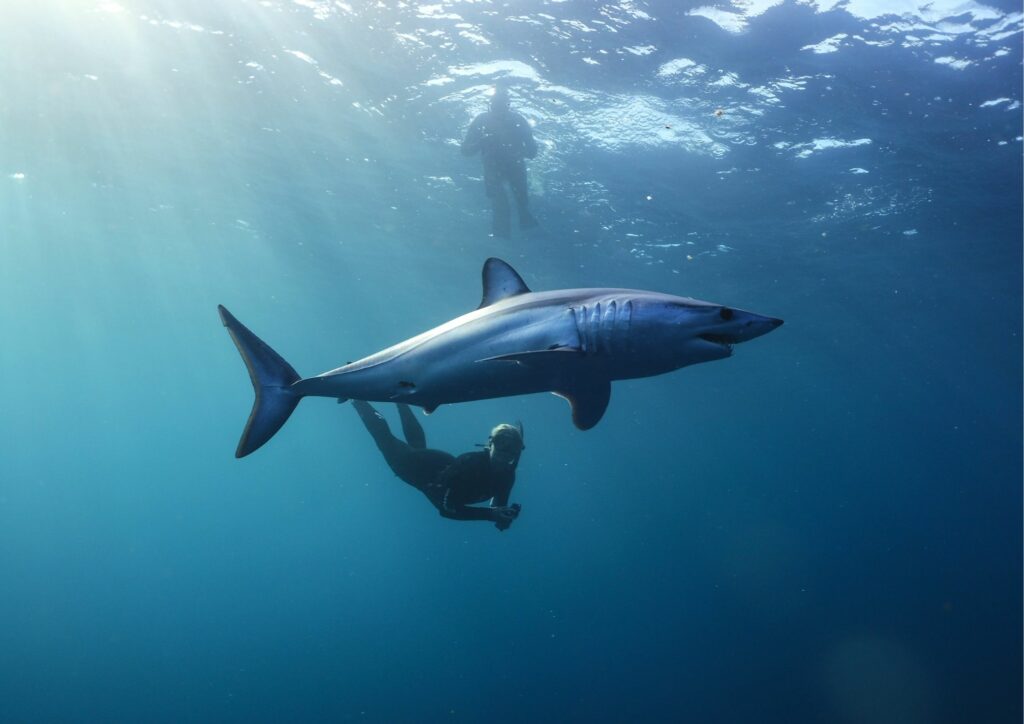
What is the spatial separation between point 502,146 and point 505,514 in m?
11.6

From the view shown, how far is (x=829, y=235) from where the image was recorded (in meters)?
20.4

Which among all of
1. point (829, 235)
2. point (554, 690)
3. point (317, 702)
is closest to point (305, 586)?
point (317, 702)

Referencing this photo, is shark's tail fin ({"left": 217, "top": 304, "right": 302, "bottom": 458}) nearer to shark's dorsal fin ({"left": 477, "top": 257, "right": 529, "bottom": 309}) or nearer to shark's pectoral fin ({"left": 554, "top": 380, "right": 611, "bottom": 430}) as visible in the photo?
shark's dorsal fin ({"left": 477, "top": 257, "right": 529, "bottom": 309})

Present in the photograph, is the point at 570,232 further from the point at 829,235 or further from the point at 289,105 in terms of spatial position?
the point at 289,105

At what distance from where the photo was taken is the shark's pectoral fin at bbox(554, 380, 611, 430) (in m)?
3.56

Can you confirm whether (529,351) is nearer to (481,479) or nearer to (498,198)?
(481,479)

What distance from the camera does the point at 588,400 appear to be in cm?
369

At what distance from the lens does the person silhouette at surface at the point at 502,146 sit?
572 inches

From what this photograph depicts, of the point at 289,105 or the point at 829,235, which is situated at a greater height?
the point at 289,105

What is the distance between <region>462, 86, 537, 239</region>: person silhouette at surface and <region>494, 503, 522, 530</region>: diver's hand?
1126 centimetres

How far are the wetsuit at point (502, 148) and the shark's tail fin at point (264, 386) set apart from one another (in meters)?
12.2

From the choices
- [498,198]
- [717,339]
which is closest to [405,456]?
[717,339]

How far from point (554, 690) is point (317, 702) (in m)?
9.81

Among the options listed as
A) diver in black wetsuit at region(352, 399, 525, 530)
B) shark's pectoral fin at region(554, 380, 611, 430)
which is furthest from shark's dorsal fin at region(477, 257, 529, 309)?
diver in black wetsuit at region(352, 399, 525, 530)
